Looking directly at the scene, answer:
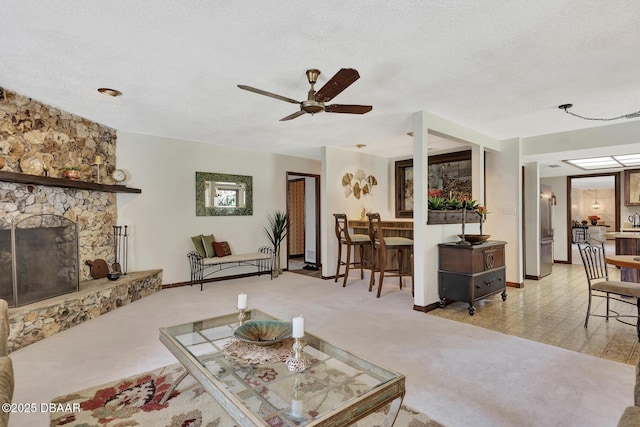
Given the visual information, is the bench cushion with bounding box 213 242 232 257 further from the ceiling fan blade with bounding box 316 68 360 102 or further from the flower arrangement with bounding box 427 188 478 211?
the ceiling fan blade with bounding box 316 68 360 102

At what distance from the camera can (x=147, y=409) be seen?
198 cm

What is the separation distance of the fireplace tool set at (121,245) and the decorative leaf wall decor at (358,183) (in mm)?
3747

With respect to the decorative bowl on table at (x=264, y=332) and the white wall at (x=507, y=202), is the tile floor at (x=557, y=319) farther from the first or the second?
the decorative bowl on table at (x=264, y=332)

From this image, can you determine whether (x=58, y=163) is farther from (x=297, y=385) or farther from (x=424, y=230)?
(x=424, y=230)

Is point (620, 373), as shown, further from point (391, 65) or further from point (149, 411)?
point (149, 411)

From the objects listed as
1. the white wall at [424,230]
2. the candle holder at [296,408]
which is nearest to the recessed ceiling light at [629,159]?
the white wall at [424,230]

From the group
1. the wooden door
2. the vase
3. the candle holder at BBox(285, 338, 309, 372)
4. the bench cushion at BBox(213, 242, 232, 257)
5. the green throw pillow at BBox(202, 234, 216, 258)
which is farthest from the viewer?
the wooden door

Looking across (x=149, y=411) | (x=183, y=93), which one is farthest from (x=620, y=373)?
(x=183, y=93)

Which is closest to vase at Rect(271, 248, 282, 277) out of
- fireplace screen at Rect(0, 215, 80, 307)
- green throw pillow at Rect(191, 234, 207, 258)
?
green throw pillow at Rect(191, 234, 207, 258)

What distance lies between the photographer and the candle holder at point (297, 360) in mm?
1758

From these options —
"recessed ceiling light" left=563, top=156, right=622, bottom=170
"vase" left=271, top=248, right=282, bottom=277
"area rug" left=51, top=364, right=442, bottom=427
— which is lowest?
"area rug" left=51, top=364, right=442, bottom=427

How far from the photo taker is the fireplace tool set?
191 inches

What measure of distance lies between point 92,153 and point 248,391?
436 cm

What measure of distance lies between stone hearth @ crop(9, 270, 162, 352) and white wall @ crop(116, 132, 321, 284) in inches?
19.9
